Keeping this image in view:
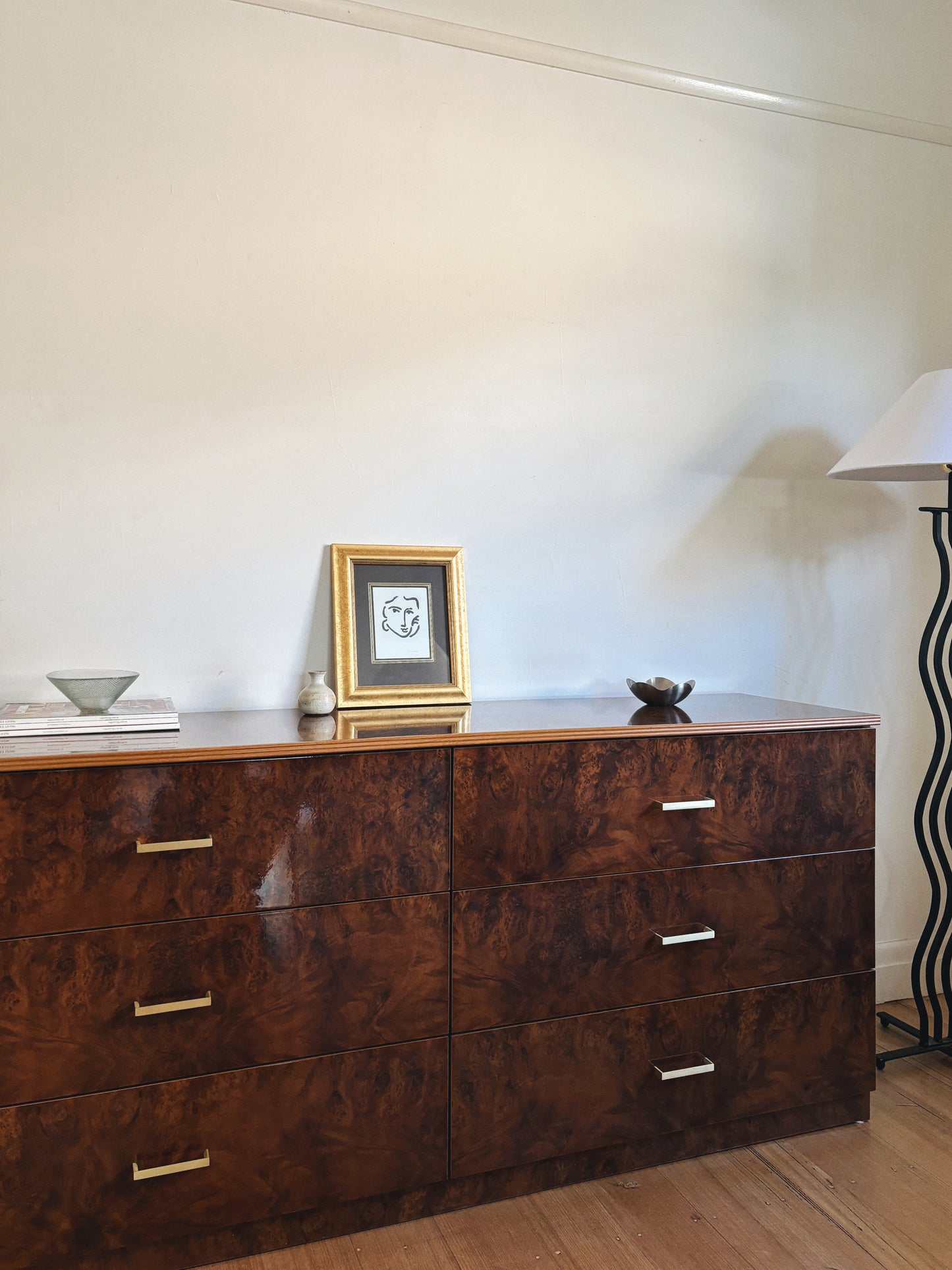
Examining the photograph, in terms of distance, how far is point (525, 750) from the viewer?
1.67 metres

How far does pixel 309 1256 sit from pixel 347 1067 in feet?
1.03

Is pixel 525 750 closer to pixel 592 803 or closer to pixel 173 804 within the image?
pixel 592 803

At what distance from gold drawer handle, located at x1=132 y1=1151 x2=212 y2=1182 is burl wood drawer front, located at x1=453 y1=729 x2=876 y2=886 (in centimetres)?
59

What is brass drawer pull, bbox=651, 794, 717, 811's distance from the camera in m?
1.76

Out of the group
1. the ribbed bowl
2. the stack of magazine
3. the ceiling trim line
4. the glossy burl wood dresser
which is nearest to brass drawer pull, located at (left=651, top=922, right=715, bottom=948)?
the glossy burl wood dresser

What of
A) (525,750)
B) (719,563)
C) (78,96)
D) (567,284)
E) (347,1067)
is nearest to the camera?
(347,1067)

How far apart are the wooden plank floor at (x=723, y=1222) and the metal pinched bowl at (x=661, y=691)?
35.6 inches

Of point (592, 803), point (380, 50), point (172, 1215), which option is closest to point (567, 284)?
point (380, 50)

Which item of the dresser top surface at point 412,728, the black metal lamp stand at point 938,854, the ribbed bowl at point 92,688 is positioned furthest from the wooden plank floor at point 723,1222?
the ribbed bowl at point 92,688

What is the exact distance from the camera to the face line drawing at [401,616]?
204 cm

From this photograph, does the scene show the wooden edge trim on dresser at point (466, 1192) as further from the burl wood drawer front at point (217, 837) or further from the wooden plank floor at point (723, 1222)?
the burl wood drawer front at point (217, 837)

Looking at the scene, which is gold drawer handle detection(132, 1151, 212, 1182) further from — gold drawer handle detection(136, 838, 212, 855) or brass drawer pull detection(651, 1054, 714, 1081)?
brass drawer pull detection(651, 1054, 714, 1081)

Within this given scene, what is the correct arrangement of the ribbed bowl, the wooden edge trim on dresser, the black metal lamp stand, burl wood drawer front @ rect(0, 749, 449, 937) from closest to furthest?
1. burl wood drawer front @ rect(0, 749, 449, 937)
2. the wooden edge trim on dresser
3. the ribbed bowl
4. the black metal lamp stand

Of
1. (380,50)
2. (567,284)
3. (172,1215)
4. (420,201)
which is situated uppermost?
(380,50)
